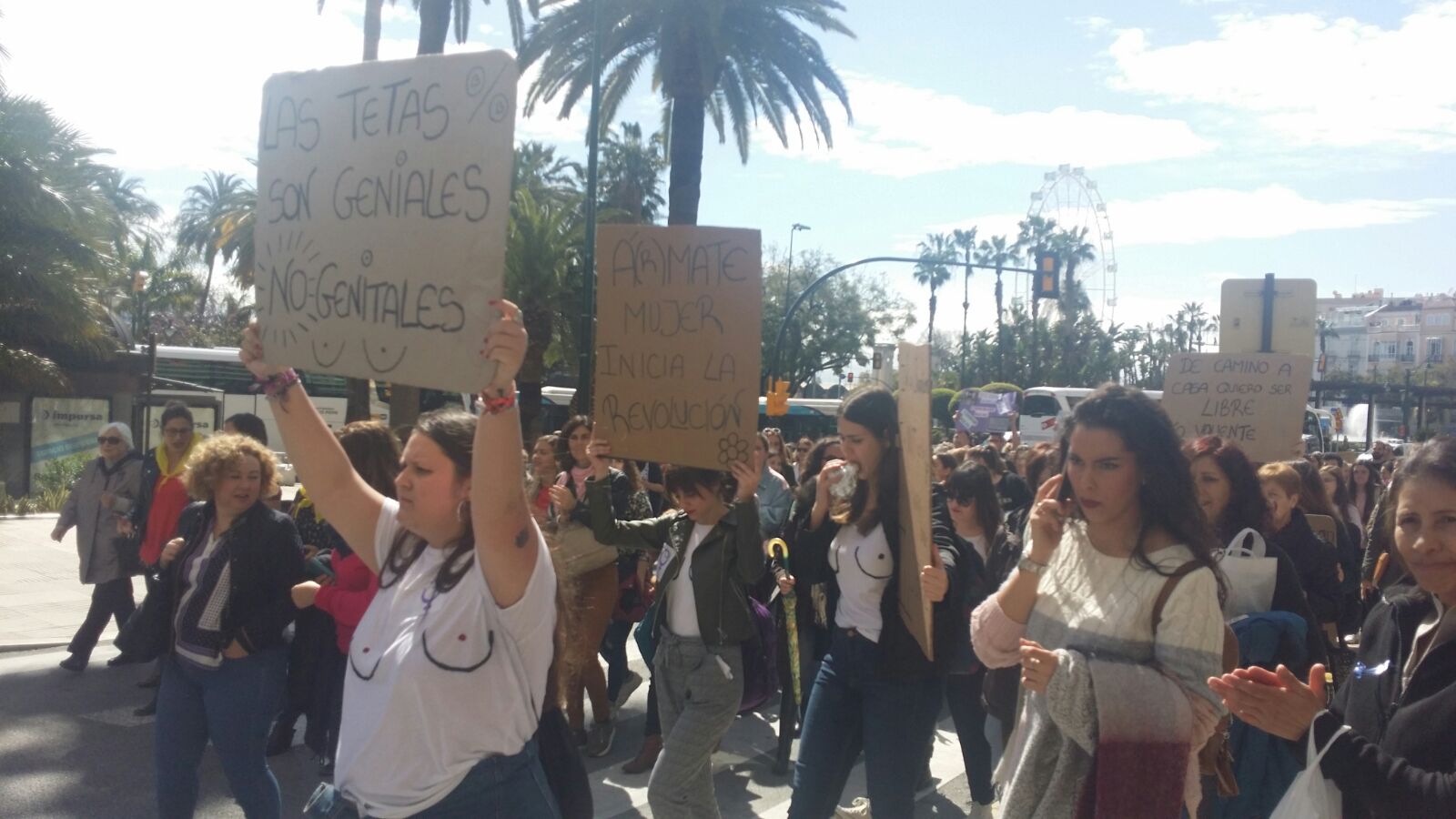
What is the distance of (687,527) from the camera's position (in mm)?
4773

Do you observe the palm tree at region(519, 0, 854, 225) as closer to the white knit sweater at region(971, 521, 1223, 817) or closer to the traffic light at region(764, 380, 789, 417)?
the traffic light at region(764, 380, 789, 417)

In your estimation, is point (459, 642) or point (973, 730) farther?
point (973, 730)

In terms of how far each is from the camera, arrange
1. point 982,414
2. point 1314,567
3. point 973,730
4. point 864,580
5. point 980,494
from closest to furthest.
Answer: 1. point 864,580
2. point 1314,567
3. point 973,730
4. point 980,494
5. point 982,414

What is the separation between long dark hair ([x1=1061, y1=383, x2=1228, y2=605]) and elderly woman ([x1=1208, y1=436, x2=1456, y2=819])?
1.20 ft

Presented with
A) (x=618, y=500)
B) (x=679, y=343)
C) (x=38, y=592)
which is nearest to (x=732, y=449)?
(x=679, y=343)

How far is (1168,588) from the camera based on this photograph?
269 cm

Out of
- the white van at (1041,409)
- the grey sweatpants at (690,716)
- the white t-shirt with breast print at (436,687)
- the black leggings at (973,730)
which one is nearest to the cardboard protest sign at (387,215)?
the white t-shirt with breast print at (436,687)

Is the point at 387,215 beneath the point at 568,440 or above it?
above

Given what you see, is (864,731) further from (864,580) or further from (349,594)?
(349,594)

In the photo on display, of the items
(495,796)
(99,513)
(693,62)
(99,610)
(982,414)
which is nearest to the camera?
(495,796)

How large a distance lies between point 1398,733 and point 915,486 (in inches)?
71.3

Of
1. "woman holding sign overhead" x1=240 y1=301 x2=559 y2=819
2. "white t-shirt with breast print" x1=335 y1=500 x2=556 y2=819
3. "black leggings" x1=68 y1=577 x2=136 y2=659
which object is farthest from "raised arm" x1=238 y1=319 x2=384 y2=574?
"black leggings" x1=68 y1=577 x2=136 y2=659

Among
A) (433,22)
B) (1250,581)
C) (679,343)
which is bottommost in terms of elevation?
(1250,581)

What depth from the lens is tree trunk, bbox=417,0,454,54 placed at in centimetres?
1672
